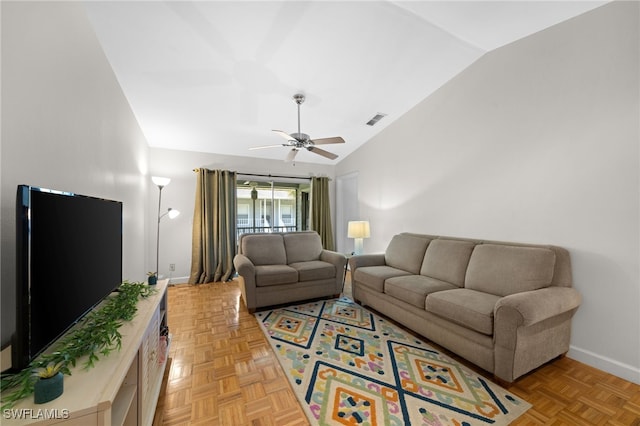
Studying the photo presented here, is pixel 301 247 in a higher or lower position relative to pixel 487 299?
higher

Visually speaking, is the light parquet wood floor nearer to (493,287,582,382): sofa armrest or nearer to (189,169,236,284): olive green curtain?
(493,287,582,382): sofa armrest

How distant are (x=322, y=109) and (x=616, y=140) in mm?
2898

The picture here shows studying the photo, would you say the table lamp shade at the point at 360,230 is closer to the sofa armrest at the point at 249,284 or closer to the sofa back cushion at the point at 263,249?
the sofa back cushion at the point at 263,249

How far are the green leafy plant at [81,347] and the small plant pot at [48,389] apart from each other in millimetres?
47

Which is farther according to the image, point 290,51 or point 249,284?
point 249,284

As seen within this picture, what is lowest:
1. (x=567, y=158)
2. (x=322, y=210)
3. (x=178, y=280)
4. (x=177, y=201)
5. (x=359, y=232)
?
(x=178, y=280)

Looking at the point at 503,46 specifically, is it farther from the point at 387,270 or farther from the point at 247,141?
the point at 247,141

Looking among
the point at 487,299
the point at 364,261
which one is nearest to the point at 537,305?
the point at 487,299

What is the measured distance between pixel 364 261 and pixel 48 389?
2990 millimetres

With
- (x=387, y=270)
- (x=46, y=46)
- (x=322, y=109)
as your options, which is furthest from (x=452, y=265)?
(x=46, y=46)

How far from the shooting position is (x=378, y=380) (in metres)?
1.81

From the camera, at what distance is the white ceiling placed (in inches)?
79.9

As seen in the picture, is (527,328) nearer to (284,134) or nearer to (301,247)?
(284,134)

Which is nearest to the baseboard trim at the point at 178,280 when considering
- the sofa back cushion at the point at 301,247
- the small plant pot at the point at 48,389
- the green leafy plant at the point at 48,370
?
the sofa back cushion at the point at 301,247
